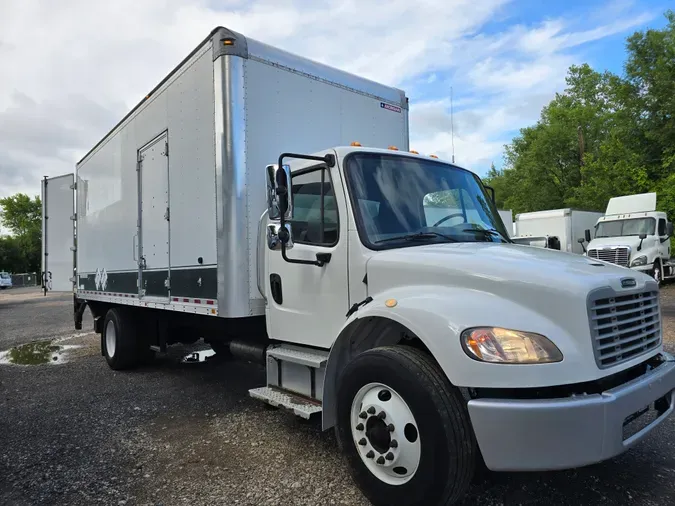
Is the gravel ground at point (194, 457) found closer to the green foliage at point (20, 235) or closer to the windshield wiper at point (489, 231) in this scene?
the windshield wiper at point (489, 231)

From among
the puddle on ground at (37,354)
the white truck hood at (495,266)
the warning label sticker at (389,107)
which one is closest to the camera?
the white truck hood at (495,266)

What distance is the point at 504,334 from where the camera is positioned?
8.51 ft

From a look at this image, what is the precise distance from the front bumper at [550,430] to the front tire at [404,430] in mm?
145

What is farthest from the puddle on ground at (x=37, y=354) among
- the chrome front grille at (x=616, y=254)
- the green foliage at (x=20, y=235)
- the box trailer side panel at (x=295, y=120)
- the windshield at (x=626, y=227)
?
the green foliage at (x=20, y=235)

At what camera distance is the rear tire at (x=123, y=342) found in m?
7.32

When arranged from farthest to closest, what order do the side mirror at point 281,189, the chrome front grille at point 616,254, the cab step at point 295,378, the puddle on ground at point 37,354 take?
the chrome front grille at point 616,254 < the puddle on ground at point 37,354 < the cab step at point 295,378 < the side mirror at point 281,189

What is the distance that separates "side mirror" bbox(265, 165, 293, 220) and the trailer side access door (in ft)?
22.8

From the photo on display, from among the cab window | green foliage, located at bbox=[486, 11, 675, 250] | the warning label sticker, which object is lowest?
the cab window

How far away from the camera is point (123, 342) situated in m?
7.30

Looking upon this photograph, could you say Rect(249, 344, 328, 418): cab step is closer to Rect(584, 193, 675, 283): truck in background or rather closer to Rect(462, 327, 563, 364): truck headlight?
Rect(462, 327, 563, 364): truck headlight

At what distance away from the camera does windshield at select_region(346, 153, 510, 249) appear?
3641mm

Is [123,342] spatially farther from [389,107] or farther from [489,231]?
[489,231]

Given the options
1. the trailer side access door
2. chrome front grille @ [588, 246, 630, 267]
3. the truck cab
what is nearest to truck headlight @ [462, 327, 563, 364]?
the truck cab

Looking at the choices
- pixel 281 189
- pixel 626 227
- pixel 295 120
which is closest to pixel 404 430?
pixel 281 189
